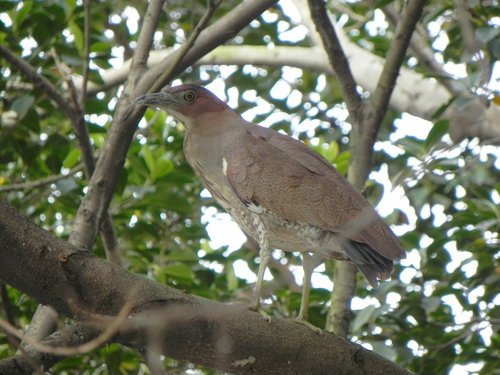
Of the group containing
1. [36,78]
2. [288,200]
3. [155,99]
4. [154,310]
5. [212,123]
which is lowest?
[154,310]

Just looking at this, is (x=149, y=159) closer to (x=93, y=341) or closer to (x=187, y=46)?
(x=187, y=46)

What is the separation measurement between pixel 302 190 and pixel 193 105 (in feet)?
3.06

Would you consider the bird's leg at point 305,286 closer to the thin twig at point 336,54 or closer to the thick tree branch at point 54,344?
the thin twig at point 336,54

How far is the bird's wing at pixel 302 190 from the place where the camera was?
3.59 meters

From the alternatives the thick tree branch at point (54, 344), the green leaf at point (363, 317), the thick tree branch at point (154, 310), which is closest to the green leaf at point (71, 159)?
the green leaf at point (363, 317)

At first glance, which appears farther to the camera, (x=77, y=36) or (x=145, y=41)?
(x=77, y=36)

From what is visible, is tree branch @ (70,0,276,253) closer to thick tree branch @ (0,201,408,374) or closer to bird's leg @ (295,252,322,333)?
thick tree branch @ (0,201,408,374)

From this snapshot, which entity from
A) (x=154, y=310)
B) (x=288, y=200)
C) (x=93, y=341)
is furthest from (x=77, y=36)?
(x=93, y=341)

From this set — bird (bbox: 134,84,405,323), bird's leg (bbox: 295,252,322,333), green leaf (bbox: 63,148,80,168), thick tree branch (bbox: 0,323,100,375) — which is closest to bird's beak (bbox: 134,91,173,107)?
bird (bbox: 134,84,405,323)

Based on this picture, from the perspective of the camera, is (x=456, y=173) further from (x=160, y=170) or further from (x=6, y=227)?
(x=6, y=227)

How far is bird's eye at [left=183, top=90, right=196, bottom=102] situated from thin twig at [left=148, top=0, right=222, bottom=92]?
62 centimetres

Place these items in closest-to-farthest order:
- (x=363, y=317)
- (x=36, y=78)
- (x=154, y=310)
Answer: (x=154, y=310), (x=36, y=78), (x=363, y=317)

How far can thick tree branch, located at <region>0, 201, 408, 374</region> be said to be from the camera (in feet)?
7.88

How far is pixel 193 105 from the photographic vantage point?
4445mm
